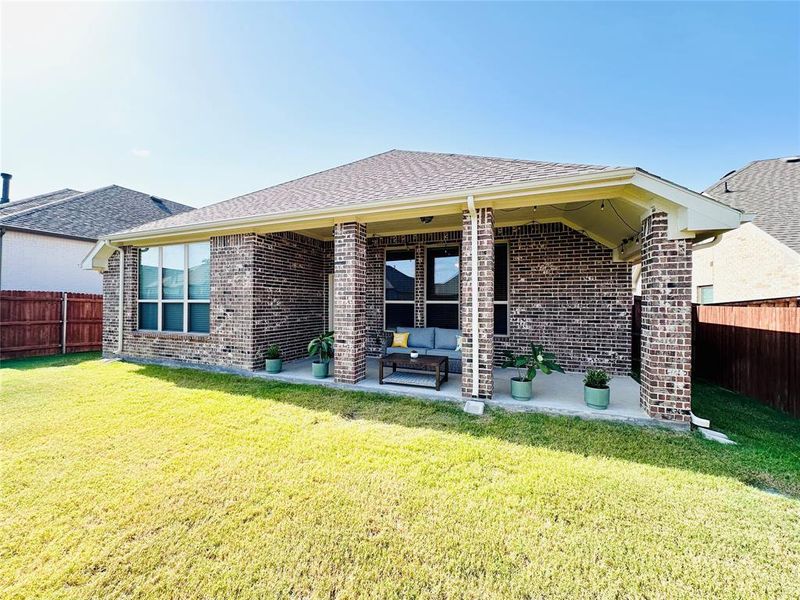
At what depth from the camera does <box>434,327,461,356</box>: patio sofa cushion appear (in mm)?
7312

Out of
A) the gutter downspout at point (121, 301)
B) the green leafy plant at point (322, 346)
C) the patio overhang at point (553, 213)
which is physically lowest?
the green leafy plant at point (322, 346)

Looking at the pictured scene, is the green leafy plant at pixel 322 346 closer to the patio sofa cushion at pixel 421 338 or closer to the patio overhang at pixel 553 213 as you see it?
the patio sofa cushion at pixel 421 338

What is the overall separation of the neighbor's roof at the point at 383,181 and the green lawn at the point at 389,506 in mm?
3574

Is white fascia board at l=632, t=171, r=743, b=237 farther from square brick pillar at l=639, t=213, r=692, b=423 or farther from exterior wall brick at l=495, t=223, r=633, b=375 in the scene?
exterior wall brick at l=495, t=223, r=633, b=375

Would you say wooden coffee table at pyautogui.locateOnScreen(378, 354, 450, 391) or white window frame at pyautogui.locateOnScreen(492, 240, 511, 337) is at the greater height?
white window frame at pyautogui.locateOnScreen(492, 240, 511, 337)

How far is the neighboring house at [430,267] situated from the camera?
424 cm

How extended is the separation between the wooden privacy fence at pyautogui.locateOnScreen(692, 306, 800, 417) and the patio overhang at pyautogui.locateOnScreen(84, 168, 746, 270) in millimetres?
2197

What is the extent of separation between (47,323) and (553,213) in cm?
1419

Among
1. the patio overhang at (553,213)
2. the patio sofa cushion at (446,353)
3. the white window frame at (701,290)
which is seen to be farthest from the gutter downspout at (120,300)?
the white window frame at (701,290)

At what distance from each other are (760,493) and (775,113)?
12.3 metres

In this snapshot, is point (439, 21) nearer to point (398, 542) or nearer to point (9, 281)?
point (398, 542)

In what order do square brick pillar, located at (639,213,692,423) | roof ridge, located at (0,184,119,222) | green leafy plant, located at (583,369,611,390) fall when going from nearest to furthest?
square brick pillar, located at (639,213,692,423) → green leafy plant, located at (583,369,611,390) → roof ridge, located at (0,184,119,222)

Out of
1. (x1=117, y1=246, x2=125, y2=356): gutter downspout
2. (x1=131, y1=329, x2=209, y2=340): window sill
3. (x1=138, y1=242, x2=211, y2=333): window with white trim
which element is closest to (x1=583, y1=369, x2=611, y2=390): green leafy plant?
(x1=131, y1=329, x2=209, y2=340): window sill

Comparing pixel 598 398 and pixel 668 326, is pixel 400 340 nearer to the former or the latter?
pixel 598 398
